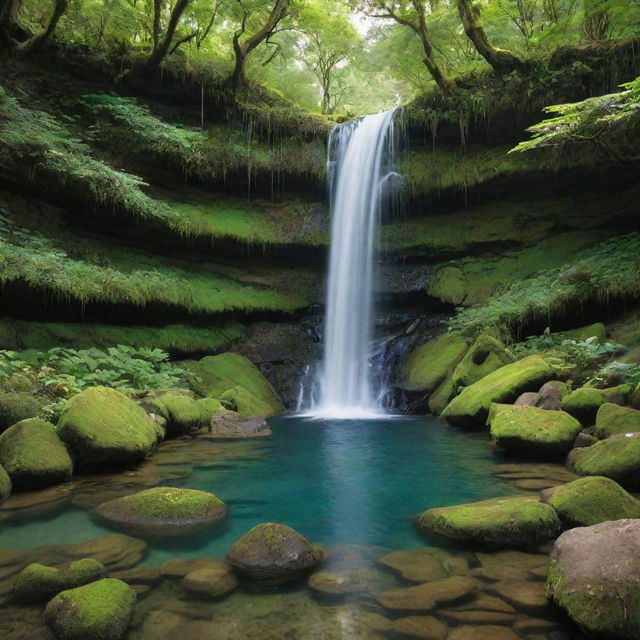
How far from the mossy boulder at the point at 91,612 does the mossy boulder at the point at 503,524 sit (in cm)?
236

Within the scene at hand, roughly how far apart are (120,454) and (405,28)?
1588 centimetres

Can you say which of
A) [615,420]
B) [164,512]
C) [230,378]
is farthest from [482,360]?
[164,512]

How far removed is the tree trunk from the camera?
12595 millimetres

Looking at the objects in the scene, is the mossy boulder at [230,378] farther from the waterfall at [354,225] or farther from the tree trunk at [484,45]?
the tree trunk at [484,45]

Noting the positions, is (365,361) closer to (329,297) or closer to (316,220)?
(329,297)

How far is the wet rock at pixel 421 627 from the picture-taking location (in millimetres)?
2557

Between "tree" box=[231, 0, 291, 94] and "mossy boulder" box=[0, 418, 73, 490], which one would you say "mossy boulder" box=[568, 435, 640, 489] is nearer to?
"mossy boulder" box=[0, 418, 73, 490]

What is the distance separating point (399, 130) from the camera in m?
14.6

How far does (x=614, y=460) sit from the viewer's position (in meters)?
4.77

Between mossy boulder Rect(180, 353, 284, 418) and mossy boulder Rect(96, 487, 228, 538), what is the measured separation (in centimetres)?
606

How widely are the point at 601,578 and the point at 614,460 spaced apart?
8.93 ft

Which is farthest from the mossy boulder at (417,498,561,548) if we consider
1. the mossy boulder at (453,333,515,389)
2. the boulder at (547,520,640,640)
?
the mossy boulder at (453,333,515,389)

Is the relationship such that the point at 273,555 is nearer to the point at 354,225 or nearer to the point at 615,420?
the point at 615,420

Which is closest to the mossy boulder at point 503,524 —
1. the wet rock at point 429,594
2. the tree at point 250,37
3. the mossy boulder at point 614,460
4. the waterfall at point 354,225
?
the wet rock at point 429,594
